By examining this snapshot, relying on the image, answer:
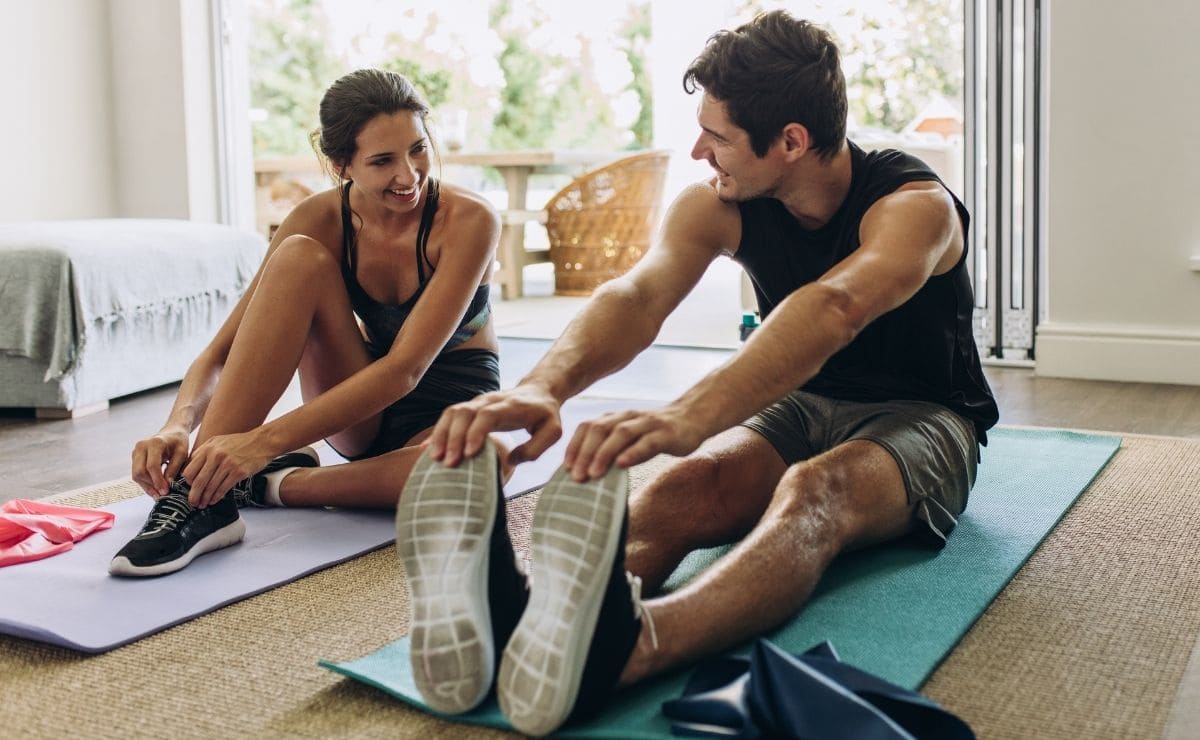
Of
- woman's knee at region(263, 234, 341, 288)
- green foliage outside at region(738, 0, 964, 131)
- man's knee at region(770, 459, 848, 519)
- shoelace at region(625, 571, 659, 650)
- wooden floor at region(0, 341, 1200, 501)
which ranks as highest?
green foliage outside at region(738, 0, 964, 131)

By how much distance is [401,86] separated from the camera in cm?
192

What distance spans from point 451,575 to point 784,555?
0.40 meters

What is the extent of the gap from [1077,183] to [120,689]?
282 centimetres

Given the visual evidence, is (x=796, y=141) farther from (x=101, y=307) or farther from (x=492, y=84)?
(x=492, y=84)

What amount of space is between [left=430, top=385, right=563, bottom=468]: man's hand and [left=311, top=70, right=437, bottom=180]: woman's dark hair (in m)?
0.73

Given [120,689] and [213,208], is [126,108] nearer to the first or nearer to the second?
[213,208]

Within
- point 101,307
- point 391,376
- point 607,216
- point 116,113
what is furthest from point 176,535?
point 607,216

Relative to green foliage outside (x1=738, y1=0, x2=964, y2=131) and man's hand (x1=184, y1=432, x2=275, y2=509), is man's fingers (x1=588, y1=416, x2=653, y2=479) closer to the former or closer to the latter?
man's hand (x1=184, y1=432, x2=275, y2=509)

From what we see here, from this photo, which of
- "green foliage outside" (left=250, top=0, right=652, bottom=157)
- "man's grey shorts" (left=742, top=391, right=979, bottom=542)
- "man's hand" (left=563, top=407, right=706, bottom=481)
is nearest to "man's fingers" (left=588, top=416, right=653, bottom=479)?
"man's hand" (left=563, top=407, right=706, bottom=481)

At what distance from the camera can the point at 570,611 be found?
109cm

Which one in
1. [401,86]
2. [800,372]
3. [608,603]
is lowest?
[608,603]

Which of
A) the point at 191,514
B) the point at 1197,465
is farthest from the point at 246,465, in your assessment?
the point at 1197,465

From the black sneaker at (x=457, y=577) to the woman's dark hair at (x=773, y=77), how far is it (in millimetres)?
643

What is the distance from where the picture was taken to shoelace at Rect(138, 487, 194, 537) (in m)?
1.73
